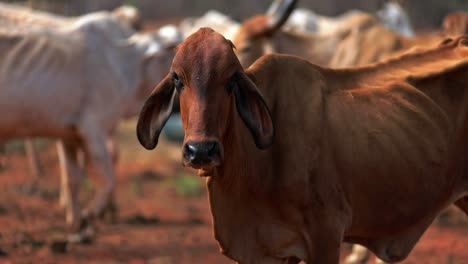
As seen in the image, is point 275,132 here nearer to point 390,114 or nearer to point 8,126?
point 390,114

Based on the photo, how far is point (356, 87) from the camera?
16.1 feet

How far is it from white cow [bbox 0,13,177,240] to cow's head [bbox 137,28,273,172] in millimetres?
4017

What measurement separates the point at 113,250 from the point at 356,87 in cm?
364

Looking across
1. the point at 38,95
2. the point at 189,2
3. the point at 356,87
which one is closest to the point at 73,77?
the point at 38,95

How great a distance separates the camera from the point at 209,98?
399cm

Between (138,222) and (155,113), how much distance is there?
5184 millimetres

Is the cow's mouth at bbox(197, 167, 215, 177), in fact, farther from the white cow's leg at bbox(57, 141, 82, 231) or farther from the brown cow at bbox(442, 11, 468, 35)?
the brown cow at bbox(442, 11, 468, 35)

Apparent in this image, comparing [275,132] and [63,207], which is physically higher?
[275,132]

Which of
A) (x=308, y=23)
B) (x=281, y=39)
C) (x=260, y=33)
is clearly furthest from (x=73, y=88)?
(x=308, y=23)

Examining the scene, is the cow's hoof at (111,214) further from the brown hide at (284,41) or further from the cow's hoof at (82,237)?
the brown hide at (284,41)

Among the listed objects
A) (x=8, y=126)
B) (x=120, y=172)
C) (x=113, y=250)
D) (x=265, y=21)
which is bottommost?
(x=120, y=172)

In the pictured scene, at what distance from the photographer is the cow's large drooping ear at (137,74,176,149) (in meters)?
4.25

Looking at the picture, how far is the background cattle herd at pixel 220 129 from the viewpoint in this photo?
435 cm

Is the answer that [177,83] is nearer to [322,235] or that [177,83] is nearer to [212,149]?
[212,149]
